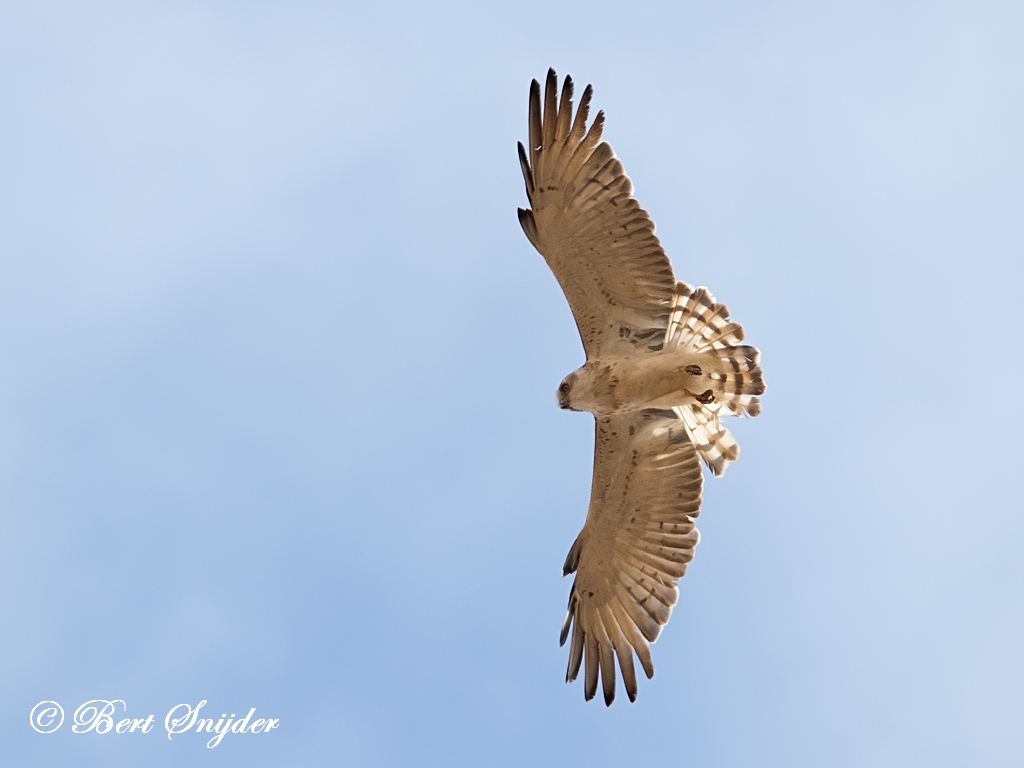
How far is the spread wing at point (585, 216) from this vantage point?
7762mm

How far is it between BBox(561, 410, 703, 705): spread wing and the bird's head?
0.34 metres

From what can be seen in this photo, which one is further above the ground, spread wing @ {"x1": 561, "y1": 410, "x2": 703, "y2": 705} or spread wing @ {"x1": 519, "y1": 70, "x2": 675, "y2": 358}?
spread wing @ {"x1": 519, "y1": 70, "x2": 675, "y2": 358}

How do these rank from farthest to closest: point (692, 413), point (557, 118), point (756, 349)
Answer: point (692, 413), point (756, 349), point (557, 118)

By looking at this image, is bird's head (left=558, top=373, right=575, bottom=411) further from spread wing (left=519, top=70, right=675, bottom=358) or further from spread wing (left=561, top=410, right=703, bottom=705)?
spread wing (left=519, top=70, right=675, bottom=358)

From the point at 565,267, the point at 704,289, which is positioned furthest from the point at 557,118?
the point at 704,289

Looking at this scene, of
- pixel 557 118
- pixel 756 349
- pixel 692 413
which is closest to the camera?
pixel 557 118

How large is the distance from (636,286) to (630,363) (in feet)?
2.15

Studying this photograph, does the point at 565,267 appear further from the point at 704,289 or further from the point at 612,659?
the point at 612,659

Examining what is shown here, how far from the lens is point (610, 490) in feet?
28.7

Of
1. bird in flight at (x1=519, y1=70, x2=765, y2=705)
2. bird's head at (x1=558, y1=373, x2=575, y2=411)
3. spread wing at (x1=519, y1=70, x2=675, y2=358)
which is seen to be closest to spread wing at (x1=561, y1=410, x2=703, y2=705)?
bird in flight at (x1=519, y1=70, x2=765, y2=705)

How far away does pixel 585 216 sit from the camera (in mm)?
7863

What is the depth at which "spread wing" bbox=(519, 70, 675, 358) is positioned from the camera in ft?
25.5

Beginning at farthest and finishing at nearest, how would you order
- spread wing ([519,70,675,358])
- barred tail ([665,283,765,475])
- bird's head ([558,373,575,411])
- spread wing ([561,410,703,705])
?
bird's head ([558,373,575,411]), spread wing ([561,410,703,705]), barred tail ([665,283,765,475]), spread wing ([519,70,675,358])

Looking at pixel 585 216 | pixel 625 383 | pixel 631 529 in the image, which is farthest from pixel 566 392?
pixel 585 216
